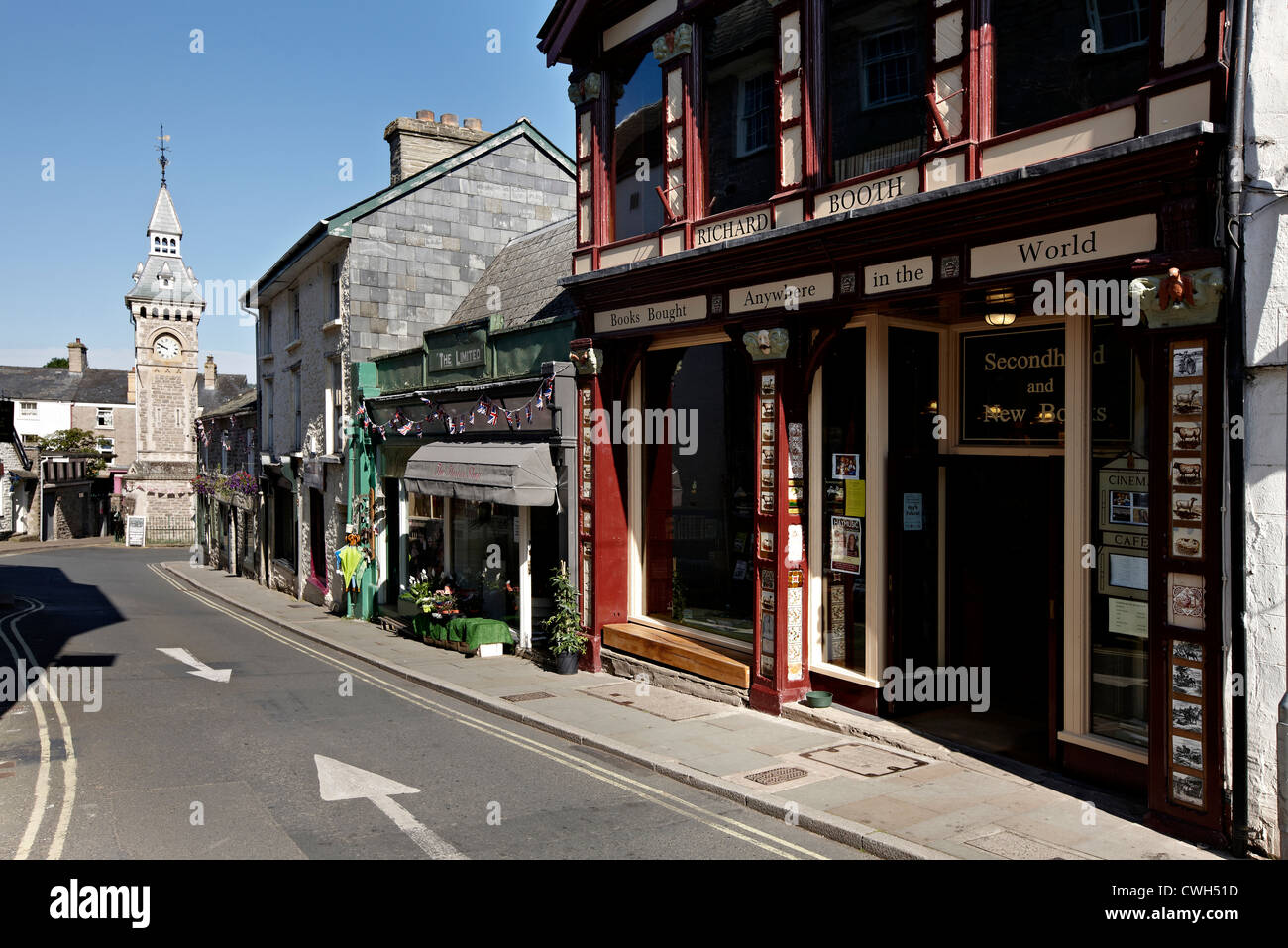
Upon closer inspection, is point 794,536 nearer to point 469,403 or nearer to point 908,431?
point 908,431

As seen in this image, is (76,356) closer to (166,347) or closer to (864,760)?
(166,347)

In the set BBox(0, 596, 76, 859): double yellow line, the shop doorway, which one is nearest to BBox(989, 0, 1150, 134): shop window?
the shop doorway

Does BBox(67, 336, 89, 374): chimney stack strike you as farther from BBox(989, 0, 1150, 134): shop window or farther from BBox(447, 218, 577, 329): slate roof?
BBox(989, 0, 1150, 134): shop window

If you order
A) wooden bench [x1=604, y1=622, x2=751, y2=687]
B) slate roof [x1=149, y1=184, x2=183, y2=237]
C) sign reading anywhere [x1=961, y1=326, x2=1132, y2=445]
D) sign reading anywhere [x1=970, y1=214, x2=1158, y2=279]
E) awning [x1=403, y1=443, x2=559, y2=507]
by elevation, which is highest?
slate roof [x1=149, y1=184, x2=183, y2=237]

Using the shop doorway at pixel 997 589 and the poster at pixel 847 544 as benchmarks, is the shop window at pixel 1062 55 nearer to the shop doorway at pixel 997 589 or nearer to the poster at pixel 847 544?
the shop doorway at pixel 997 589

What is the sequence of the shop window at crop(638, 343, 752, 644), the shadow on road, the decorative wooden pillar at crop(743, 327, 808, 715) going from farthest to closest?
the shadow on road, the shop window at crop(638, 343, 752, 644), the decorative wooden pillar at crop(743, 327, 808, 715)

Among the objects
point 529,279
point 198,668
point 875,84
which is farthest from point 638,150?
point 198,668

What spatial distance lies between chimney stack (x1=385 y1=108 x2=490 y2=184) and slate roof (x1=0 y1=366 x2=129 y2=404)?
2543 inches

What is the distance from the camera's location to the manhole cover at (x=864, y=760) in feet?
30.4

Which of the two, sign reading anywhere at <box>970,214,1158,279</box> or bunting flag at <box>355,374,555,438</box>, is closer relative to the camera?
sign reading anywhere at <box>970,214,1158,279</box>

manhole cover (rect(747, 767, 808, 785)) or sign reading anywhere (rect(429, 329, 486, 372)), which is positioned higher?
sign reading anywhere (rect(429, 329, 486, 372))

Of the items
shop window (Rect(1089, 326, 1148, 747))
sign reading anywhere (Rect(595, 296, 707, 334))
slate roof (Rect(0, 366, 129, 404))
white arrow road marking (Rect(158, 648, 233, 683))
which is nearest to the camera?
shop window (Rect(1089, 326, 1148, 747))

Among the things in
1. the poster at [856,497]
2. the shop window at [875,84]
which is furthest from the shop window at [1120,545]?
the shop window at [875,84]

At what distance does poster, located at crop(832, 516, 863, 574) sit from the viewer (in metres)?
10.9
